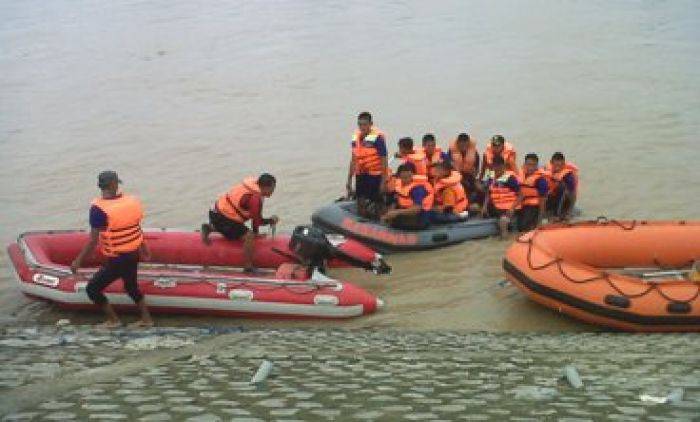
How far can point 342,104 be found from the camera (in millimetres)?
15414

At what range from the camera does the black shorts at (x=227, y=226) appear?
297 inches

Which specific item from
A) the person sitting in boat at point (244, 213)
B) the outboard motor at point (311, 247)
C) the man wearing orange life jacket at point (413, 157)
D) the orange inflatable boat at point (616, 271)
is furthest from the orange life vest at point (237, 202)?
the orange inflatable boat at point (616, 271)

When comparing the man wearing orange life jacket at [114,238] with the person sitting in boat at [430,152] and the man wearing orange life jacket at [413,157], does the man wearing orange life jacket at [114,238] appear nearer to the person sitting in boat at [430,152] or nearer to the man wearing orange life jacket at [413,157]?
the man wearing orange life jacket at [413,157]

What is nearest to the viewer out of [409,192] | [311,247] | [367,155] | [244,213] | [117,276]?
[117,276]

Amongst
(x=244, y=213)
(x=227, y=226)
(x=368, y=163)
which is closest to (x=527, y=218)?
(x=368, y=163)

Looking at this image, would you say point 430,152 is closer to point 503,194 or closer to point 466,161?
point 466,161

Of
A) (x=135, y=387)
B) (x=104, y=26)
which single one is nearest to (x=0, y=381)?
(x=135, y=387)

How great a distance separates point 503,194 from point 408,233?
1063 mm

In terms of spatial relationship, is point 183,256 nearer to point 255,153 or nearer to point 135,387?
point 135,387

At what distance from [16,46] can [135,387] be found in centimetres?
1894

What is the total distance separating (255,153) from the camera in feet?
42.6

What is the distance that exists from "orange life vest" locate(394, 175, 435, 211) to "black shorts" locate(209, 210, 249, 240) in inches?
65.2

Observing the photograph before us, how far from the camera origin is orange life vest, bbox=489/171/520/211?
8.48 m

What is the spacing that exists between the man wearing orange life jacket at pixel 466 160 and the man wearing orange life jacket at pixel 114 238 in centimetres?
377
